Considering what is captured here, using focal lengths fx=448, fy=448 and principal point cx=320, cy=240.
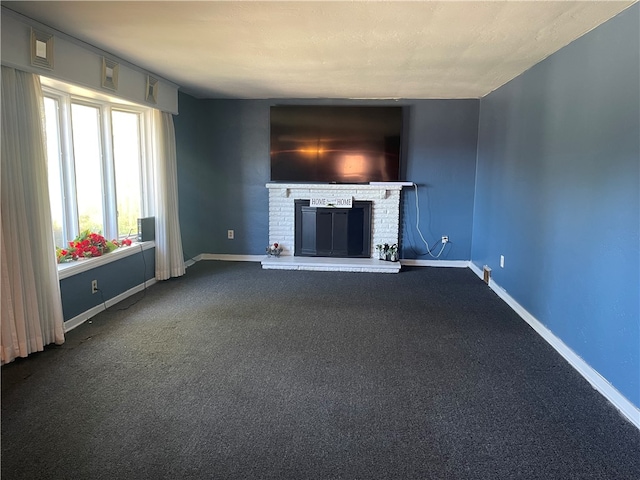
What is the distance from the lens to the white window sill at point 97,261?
361cm

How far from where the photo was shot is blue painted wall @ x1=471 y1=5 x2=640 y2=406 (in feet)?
8.23

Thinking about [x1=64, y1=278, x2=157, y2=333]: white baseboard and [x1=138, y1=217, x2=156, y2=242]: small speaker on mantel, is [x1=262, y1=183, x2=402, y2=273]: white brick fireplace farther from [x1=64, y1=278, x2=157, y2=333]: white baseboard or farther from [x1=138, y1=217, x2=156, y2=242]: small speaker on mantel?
[x1=64, y1=278, x2=157, y2=333]: white baseboard

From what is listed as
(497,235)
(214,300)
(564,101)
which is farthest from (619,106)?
A: (214,300)

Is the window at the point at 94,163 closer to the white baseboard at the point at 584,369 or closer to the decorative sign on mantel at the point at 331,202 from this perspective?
the decorative sign on mantel at the point at 331,202

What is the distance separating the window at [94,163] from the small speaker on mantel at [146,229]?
0.15m

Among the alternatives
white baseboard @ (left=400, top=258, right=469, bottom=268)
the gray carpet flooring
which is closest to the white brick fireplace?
white baseboard @ (left=400, top=258, right=469, bottom=268)

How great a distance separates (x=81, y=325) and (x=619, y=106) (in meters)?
4.16

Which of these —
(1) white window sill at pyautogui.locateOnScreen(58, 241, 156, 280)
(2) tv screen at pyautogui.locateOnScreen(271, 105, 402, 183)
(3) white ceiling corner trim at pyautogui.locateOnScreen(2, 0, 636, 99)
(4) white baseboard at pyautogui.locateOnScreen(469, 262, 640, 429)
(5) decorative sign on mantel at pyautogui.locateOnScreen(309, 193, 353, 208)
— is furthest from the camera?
(5) decorative sign on mantel at pyautogui.locateOnScreen(309, 193, 353, 208)

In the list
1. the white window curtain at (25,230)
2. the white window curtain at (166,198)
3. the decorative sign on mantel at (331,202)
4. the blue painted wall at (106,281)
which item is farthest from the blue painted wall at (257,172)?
the white window curtain at (25,230)

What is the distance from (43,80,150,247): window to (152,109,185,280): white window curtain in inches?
6.4

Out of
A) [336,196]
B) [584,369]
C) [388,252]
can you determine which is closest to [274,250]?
[336,196]

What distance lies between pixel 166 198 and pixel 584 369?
4227 mm

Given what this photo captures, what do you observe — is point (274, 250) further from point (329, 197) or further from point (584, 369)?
point (584, 369)

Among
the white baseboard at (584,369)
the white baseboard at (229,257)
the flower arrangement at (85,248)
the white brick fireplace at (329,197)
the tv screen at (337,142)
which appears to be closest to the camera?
the white baseboard at (584,369)
